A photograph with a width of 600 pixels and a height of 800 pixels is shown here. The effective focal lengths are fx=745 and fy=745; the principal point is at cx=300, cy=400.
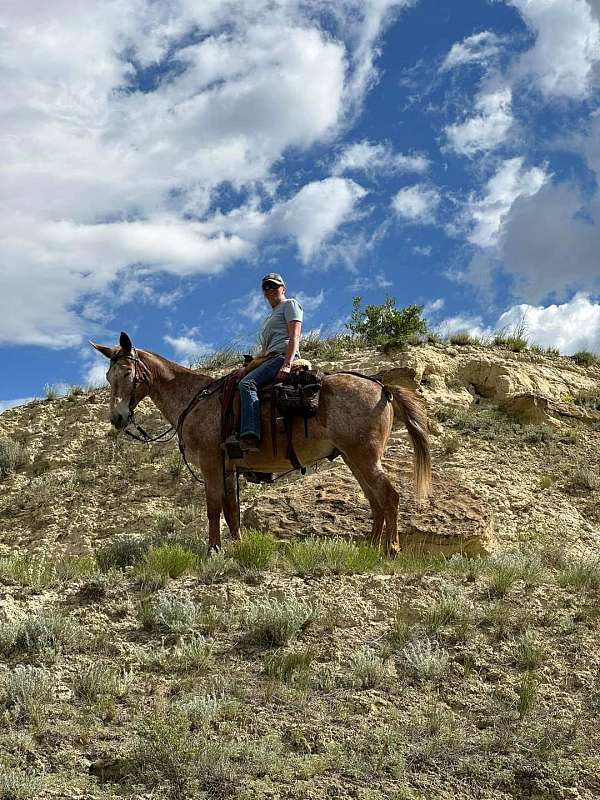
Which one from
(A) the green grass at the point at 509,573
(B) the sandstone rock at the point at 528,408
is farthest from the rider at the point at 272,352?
(B) the sandstone rock at the point at 528,408

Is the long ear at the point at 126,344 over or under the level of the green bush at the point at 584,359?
under

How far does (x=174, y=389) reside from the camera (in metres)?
10.6

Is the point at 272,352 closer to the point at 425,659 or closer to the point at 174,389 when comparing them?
the point at 174,389

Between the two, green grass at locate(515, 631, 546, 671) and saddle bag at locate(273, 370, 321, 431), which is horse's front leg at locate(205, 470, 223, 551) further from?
green grass at locate(515, 631, 546, 671)

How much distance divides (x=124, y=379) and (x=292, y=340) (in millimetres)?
2503

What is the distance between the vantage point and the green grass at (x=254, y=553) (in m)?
8.22

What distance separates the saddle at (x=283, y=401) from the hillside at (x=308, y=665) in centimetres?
136

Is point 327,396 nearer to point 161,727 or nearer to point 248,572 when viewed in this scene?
point 248,572

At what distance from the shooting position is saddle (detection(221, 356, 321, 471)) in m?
9.41

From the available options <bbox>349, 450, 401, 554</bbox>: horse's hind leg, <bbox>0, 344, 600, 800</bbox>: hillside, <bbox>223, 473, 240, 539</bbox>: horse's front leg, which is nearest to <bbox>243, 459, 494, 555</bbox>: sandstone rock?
<bbox>0, 344, 600, 800</bbox>: hillside

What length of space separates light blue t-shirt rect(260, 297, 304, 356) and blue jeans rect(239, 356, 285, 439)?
8.3 inches

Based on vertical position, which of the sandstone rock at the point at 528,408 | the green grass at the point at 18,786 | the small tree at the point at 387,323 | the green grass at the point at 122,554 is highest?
the small tree at the point at 387,323

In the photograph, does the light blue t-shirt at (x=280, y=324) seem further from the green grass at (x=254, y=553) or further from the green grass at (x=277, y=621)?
the green grass at (x=277, y=621)

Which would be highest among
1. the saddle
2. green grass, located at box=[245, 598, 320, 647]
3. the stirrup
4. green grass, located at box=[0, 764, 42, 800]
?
the saddle
